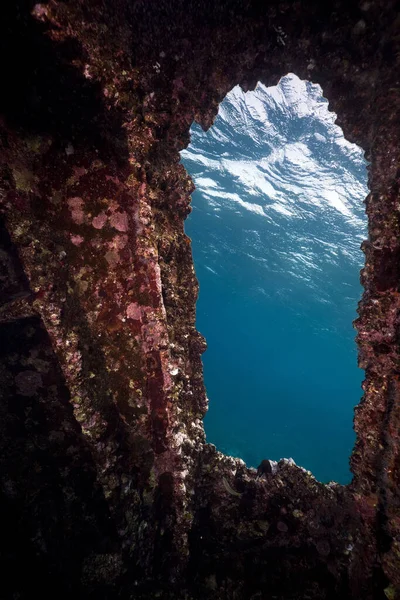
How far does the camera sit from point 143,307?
2945mm

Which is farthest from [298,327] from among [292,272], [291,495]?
[291,495]

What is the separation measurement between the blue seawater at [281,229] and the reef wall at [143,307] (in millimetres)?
6044

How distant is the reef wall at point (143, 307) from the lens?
254 cm

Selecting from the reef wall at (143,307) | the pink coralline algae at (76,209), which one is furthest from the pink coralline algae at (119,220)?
the pink coralline algae at (76,209)

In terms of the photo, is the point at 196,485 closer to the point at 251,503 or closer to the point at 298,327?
the point at 251,503

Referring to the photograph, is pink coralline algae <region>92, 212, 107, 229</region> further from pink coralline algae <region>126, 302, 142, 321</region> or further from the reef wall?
pink coralline algae <region>126, 302, 142, 321</region>

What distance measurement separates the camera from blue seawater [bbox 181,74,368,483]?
15.9 meters

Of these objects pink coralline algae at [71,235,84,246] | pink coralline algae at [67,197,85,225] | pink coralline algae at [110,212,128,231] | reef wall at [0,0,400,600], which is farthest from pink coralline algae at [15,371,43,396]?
pink coralline algae at [110,212,128,231]

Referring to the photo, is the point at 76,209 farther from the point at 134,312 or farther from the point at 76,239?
the point at 134,312

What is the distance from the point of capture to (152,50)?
2.76 meters

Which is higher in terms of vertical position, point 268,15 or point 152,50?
point 268,15

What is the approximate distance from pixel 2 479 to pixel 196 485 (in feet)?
6.94

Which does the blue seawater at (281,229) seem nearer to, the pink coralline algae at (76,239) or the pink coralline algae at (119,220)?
the pink coralline algae at (119,220)

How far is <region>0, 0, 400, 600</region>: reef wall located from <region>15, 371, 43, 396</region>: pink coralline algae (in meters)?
0.02
